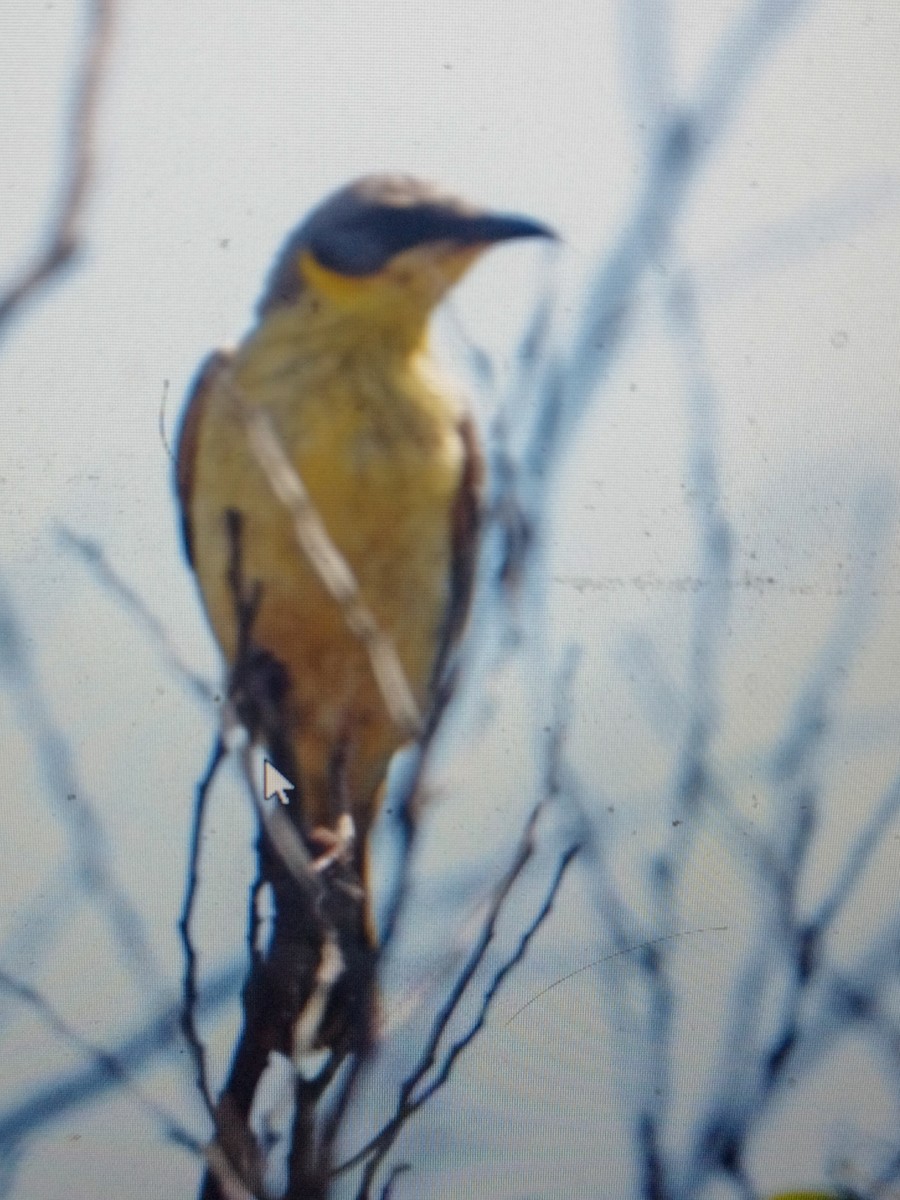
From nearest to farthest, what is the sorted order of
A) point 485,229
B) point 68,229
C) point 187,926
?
point 68,229
point 187,926
point 485,229

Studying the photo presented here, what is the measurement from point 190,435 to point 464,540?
8.7 inches

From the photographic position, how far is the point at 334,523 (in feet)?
3.38

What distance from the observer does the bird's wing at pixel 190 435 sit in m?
1.04

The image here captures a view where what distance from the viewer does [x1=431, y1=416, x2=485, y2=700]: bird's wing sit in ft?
3.41

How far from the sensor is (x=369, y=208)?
104cm

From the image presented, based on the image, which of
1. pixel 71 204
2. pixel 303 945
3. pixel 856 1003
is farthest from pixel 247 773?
pixel 856 1003

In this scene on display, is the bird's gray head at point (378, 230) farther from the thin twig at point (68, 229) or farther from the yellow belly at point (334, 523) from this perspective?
the thin twig at point (68, 229)

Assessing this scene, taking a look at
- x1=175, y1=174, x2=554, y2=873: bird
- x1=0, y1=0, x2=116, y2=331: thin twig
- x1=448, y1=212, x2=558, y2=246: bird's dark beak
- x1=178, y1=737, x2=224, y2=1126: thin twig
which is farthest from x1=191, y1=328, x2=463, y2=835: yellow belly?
x1=0, y1=0, x2=116, y2=331: thin twig

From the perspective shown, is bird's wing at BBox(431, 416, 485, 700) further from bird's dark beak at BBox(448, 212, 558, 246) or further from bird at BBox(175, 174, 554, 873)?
bird's dark beak at BBox(448, 212, 558, 246)

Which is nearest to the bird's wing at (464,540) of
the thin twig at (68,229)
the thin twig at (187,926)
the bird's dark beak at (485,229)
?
the bird's dark beak at (485,229)

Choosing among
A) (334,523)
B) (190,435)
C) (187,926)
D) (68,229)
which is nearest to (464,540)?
(334,523)

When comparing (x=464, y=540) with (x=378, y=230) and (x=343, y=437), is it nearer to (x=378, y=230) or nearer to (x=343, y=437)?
(x=343, y=437)

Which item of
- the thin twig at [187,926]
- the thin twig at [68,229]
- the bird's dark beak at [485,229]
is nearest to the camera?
the thin twig at [68,229]

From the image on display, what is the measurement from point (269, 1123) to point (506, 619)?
0.39 metres
